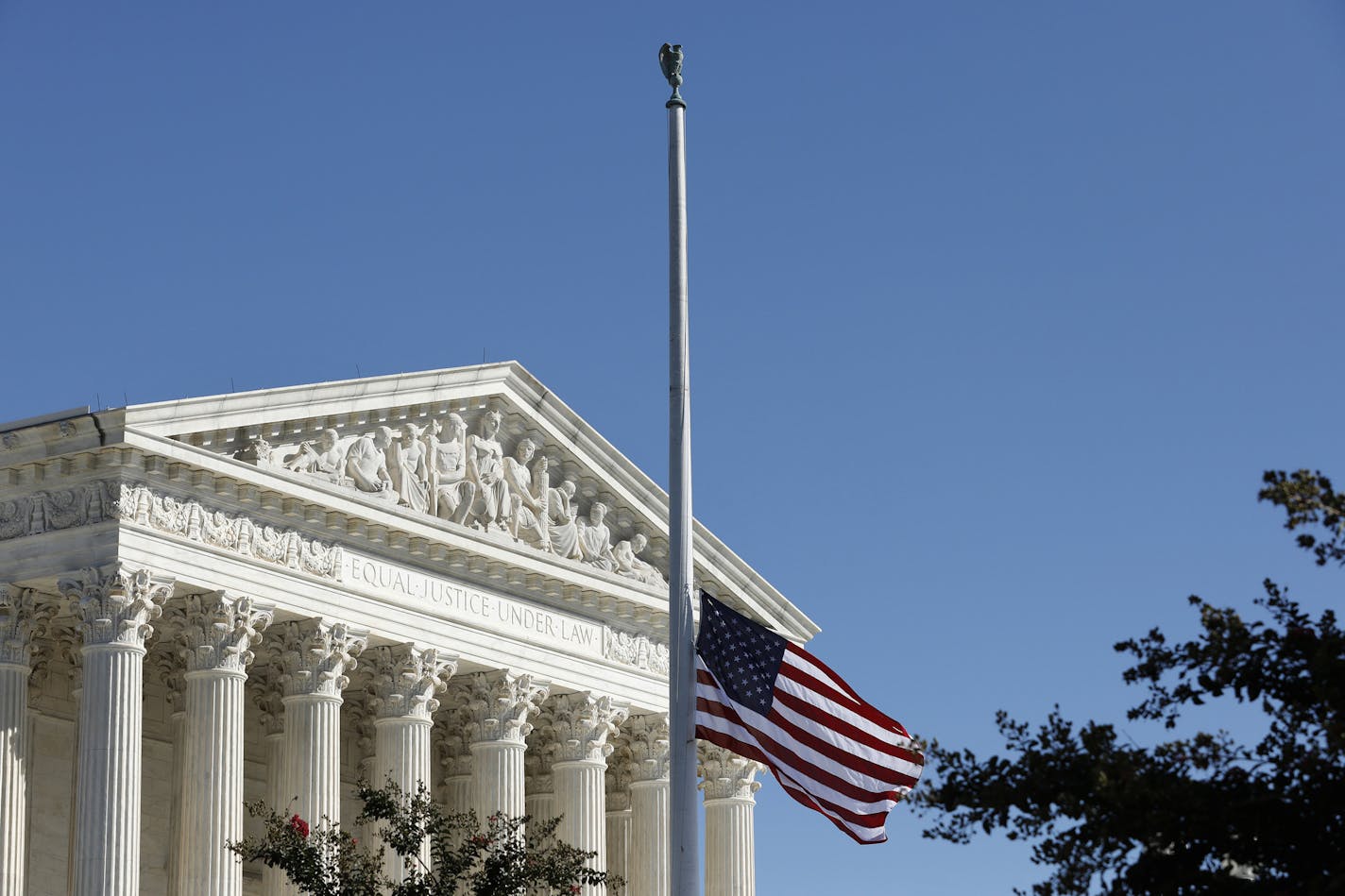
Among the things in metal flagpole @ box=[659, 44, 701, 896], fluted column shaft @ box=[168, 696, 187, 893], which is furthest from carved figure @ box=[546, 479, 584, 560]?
metal flagpole @ box=[659, 44, 701, 896]

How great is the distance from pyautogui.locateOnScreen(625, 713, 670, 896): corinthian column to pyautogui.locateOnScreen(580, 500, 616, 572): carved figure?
13.8ft

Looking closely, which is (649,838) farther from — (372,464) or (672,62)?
(672,62)

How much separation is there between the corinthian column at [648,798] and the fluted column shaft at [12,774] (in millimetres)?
16554

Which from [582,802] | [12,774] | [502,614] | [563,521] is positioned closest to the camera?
[12,774]

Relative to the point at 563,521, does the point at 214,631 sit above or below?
below

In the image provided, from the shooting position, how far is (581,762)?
51.0 meters

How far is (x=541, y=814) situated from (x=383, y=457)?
12.1 meters

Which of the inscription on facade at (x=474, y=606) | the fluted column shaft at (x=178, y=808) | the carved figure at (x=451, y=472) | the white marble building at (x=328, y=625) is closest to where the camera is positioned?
the white marble building at (x=328, y=625)

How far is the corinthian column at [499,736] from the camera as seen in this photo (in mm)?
48469

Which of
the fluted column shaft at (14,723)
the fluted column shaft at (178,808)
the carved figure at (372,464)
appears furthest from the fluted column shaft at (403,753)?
the fluted column shaft at (14,723)

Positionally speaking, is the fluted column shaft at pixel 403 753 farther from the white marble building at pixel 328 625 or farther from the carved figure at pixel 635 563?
the carved figure at pixel 635 563

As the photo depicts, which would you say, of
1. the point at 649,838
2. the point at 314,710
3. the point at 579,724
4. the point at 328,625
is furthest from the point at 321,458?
the point at 649,838

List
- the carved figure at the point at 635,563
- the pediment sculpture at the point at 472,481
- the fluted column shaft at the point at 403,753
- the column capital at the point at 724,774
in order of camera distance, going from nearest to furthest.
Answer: the pediment sculpture at the point at 472,481 < the fluted column shaft at the point at 403,753 < the carved figure at the point at 635,563 < the column capital at the point at 724,774

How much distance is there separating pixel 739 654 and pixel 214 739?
1500 centimetres
